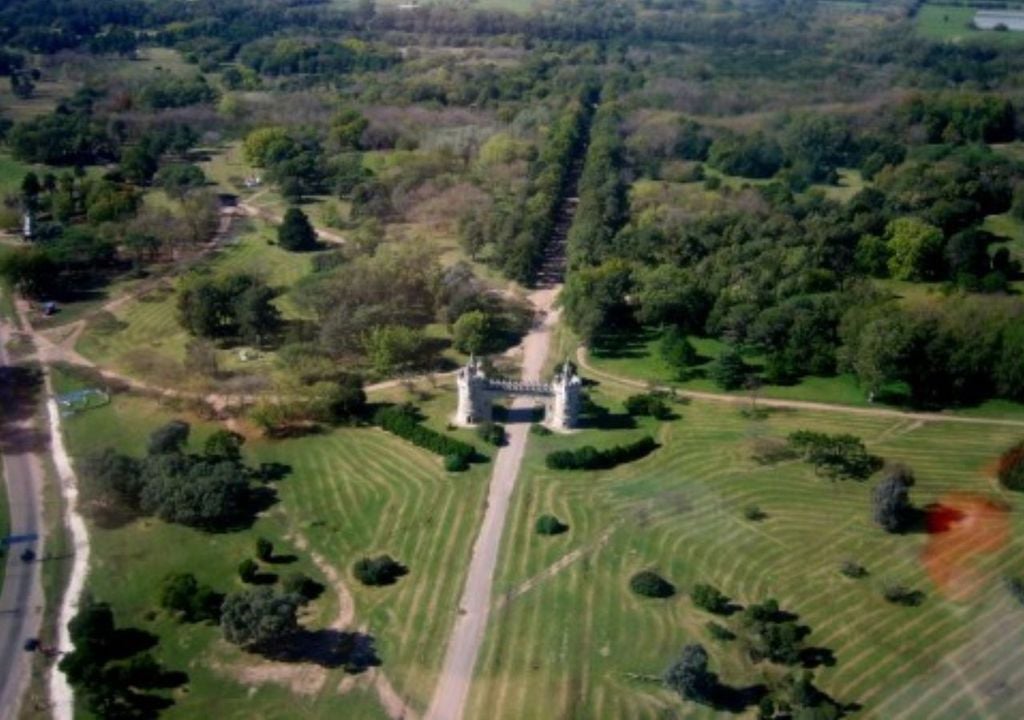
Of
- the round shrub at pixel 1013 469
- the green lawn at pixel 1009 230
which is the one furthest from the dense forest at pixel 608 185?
the round shrub at pixel 1013 469

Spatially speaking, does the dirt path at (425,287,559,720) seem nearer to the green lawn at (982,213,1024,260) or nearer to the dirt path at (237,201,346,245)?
the dirt path at (237,201,346,245)

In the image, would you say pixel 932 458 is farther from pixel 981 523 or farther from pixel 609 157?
pixel 609 157

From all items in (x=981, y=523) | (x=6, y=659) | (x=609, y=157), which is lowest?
(x=6, y=659)

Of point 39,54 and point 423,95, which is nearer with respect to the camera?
point 423,95

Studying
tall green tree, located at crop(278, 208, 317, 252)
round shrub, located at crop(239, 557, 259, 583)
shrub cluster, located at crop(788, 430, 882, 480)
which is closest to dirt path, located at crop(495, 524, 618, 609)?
round shrub, located at crop(239, 557, 259, 583)

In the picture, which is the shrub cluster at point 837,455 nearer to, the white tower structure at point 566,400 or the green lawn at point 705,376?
the green lawn at point 705,376

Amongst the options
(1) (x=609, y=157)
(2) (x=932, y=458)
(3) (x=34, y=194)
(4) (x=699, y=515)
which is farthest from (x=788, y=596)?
(3) (x=34, y=194)

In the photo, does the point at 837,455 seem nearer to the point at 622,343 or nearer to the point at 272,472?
the point at 622,343
